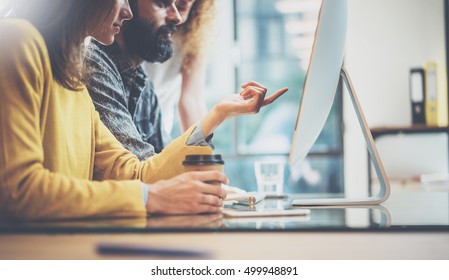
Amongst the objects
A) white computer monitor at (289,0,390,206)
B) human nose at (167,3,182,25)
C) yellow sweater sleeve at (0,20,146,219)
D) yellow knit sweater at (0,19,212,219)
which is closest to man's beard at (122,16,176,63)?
human nose at (167,3,182,25)

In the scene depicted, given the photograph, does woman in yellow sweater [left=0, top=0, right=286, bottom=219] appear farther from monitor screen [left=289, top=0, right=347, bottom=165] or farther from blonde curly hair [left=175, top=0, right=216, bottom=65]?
blonde curly hair [left=175, top=0, right=216, bottom=65]

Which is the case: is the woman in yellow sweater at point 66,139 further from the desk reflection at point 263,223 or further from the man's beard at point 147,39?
the man's beard at point 147,39

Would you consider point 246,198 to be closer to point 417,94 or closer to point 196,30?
point 196,30

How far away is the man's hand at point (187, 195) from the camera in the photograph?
3.31 ft

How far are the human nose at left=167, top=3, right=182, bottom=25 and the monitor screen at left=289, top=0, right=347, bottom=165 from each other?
3.16 feet

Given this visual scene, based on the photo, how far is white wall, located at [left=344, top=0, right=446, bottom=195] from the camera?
3.14 m

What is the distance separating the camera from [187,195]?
1008mm

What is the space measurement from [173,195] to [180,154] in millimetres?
379

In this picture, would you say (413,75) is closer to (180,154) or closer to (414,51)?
(414,51)

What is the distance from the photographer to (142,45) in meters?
1.82

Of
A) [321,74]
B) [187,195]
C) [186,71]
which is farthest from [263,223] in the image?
[186,71]
